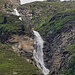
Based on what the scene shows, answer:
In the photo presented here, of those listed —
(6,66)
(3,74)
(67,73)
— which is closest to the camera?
(3,74)

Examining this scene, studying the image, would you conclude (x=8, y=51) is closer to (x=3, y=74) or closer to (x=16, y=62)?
(x=16, y=62)

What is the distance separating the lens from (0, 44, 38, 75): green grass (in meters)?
173

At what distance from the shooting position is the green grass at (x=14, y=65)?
173250 millimetres

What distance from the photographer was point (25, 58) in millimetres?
198875

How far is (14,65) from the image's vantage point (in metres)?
184

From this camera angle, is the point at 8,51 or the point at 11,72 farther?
the point at 8,51

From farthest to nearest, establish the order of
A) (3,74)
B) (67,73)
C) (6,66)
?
(67,73) < (6,66) < (3,74)

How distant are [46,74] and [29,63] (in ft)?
40.4

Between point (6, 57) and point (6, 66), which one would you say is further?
point (6, 57)

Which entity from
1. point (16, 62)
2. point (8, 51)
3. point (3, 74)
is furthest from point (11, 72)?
point (8, 51)

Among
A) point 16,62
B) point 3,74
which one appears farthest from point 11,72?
point 16,62

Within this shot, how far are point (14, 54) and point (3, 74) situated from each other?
29.5 m

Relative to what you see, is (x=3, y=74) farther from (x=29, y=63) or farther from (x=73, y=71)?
(x=73, y=71)

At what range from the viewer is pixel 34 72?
174250 mm
